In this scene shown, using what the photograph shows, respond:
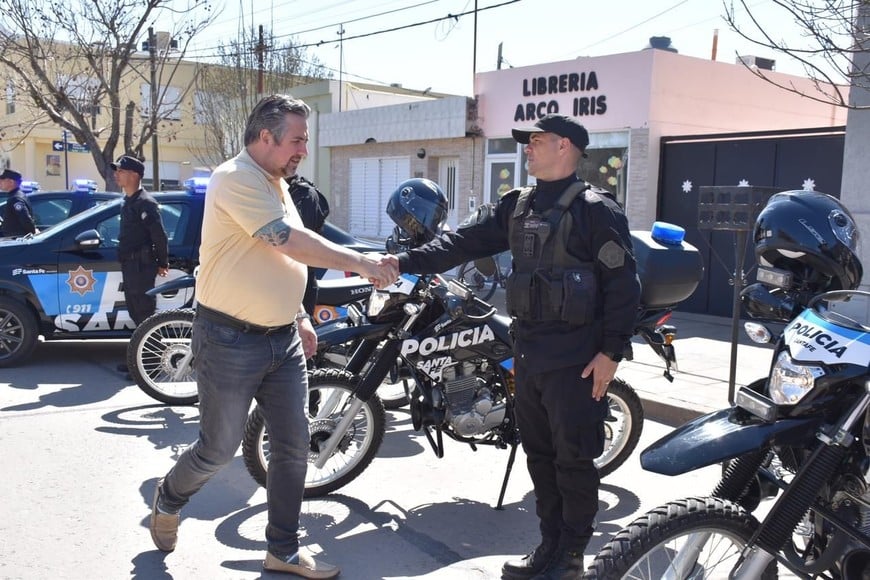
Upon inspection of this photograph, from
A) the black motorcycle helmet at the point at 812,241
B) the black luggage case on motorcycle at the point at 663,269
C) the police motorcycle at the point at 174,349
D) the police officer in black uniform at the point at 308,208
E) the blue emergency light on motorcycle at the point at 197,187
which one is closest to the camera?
the black motorcycle helmet at the point at 812,241

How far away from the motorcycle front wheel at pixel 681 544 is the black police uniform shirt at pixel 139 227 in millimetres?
5803

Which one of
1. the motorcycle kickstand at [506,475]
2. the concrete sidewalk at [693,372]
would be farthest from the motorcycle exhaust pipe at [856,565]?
the concrete sidewalk at [693,372]

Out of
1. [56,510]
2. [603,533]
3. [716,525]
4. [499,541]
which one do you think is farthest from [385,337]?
[716,525]

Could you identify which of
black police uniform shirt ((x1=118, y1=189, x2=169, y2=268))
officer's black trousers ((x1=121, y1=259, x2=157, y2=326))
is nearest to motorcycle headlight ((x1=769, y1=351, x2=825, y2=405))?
black police uniform shirt ((x1=118, y1=189, x2=169, y2=268))

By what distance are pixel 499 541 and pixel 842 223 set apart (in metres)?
2.18

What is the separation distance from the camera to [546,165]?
3.48 m

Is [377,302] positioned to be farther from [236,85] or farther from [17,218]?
[236,85]

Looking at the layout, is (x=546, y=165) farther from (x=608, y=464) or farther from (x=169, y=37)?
(x=169, y=37)

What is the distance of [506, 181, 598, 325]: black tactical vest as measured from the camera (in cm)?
333

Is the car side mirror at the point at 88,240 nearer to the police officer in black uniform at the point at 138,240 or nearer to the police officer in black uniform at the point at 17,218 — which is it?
the police officer in black uniform at the point at 138,240

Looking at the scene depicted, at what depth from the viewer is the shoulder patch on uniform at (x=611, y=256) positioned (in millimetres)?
3340

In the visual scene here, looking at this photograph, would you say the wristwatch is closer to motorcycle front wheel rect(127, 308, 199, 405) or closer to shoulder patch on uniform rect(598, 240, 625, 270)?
shoulder patch on uniform rect(598, 240, 625, 270)

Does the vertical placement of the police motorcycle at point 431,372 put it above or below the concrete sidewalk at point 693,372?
above

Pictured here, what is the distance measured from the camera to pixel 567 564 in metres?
3.48
